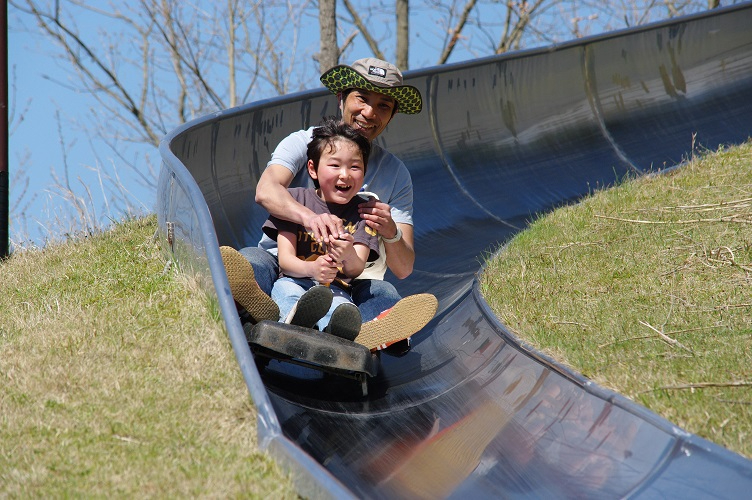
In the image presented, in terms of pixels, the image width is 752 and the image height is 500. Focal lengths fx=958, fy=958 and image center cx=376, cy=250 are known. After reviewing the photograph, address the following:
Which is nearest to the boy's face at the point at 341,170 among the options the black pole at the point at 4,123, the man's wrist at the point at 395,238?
the man's wrist at the point at 395,238

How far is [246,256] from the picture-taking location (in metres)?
3.99

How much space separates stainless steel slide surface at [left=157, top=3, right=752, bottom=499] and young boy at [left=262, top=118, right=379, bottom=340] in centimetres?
35

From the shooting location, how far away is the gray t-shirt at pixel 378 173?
442 cm

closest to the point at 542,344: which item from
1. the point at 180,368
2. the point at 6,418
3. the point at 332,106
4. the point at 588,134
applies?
the point at 180,368

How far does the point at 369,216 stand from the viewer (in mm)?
3934

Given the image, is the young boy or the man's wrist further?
the man's wrist

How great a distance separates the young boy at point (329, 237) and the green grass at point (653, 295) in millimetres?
815

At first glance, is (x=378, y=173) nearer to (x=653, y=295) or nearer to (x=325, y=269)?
(x=325, y=269)

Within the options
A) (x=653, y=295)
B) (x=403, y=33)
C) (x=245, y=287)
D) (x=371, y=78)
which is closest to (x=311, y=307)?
(x=245, y=287)

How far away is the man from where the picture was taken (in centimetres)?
374

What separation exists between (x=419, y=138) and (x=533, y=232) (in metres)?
1.98

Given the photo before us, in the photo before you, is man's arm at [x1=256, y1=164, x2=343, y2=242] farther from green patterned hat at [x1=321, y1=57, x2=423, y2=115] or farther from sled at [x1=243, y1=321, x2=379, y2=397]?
green patterned hat at [x1=321, y1=57, x2=423, y2=115]

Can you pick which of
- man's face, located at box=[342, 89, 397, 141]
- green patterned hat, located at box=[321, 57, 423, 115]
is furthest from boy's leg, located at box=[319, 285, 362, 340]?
green patterned hat, located at box=[321, 57, 423, 115]

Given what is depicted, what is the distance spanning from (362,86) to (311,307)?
135cm
